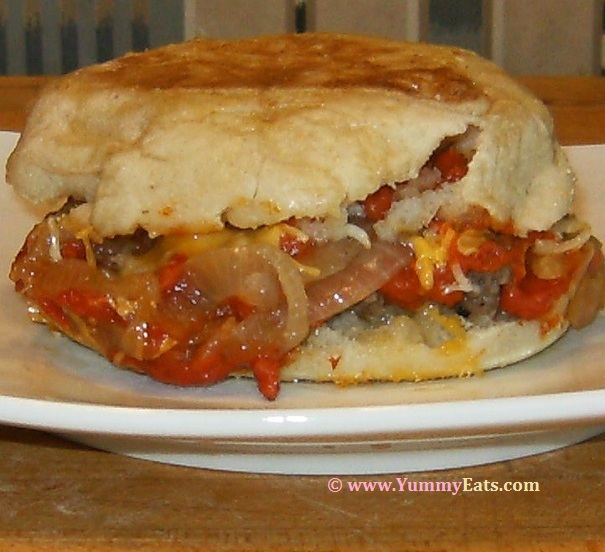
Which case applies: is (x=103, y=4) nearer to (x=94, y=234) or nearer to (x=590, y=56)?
(x=590, y=56)

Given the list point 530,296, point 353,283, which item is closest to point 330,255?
point 353,283

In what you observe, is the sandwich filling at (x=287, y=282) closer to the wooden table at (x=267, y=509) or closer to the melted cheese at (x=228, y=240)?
the melted cheese at (x=228, y=240)

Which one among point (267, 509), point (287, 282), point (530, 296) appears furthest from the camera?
point (530, 296)

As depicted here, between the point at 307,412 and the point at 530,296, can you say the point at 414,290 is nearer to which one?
the point at 530,296

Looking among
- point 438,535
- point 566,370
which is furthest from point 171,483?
point 566,370

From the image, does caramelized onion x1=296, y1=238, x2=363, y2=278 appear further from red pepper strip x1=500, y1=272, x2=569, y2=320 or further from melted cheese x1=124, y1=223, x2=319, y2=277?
red pepper strip x1=500, y1=272, x2=569, y2=320

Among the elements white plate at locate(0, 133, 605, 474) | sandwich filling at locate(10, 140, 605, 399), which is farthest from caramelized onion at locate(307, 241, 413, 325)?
white plate at locate(0, 133, 605, 474)
